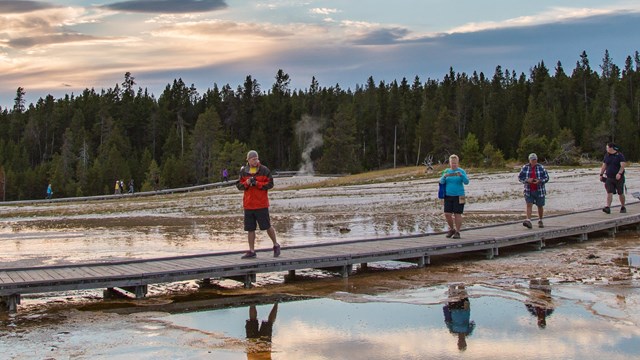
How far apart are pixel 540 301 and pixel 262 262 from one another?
4.52 meters

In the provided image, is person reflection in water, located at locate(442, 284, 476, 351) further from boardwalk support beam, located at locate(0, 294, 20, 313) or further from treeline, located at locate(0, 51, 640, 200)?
treeline, located at locate(0, 51, 640, 200)

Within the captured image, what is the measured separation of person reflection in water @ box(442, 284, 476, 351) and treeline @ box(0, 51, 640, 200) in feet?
230

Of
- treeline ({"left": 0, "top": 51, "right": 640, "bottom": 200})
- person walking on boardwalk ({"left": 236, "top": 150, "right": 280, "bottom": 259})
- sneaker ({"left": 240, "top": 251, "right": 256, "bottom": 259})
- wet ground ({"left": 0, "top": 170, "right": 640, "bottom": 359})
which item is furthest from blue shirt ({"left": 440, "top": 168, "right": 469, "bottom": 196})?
treeline ({"left": 0, "top": 51, "right": 640, "bottom": 200})

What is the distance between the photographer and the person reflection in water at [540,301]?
9.11m

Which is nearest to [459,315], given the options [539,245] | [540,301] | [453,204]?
[540,301]

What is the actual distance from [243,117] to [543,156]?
246 feet

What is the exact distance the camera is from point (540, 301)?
32.9 feet

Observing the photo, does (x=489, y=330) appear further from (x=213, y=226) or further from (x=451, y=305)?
(x=213, y=226)

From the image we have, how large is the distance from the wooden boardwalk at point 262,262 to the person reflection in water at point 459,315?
2456 mm

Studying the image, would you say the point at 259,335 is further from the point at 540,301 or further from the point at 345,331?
the point at 540,301

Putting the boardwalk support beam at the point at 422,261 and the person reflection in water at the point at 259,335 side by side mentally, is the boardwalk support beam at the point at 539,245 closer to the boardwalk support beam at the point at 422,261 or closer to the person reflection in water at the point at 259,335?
the boardwalk support beam at the point at 422,261

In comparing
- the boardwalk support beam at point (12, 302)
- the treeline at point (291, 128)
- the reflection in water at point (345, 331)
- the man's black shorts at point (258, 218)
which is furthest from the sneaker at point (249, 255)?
the treeline at point (291, 128)

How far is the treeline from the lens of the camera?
3893 inches

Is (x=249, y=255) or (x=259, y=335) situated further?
(x=249, y=255)
